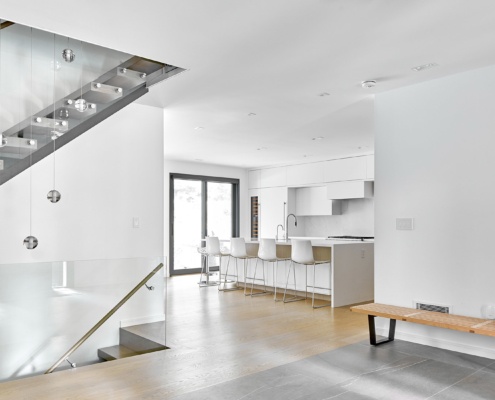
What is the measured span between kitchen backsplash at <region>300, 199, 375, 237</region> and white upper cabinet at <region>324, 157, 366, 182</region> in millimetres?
805

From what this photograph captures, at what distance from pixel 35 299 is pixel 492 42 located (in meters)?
4.43

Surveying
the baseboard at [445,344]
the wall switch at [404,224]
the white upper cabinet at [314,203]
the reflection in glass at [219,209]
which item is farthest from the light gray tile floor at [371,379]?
the reflection in glass at [219,209]

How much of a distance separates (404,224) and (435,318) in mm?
1102

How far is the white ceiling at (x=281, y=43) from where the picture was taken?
303 centimetres

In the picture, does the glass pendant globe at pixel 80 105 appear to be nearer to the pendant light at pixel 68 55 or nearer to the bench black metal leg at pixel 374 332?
the pendant light at pixel 68 55

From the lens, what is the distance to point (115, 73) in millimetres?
4711

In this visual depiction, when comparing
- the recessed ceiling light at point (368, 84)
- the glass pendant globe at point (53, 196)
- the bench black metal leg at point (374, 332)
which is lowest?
the bench black metal leg at point (374, 332)

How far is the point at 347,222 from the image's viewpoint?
10.4 m

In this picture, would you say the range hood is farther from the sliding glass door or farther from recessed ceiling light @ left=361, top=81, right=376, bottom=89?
recessed ceiling light @ left=361, top=81, right=376, bottom=89

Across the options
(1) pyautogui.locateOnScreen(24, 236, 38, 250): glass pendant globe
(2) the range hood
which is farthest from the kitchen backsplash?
(1) pyautogui.locateOnScreen(24, 236, 38, 250): glass pendant globe

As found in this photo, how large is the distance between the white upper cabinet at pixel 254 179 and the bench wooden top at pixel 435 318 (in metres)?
7.19

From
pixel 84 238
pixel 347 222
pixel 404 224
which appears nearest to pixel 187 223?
pixel 347 222

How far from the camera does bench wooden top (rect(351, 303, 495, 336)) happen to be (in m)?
3.68

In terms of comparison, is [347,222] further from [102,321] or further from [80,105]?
[80,105]
